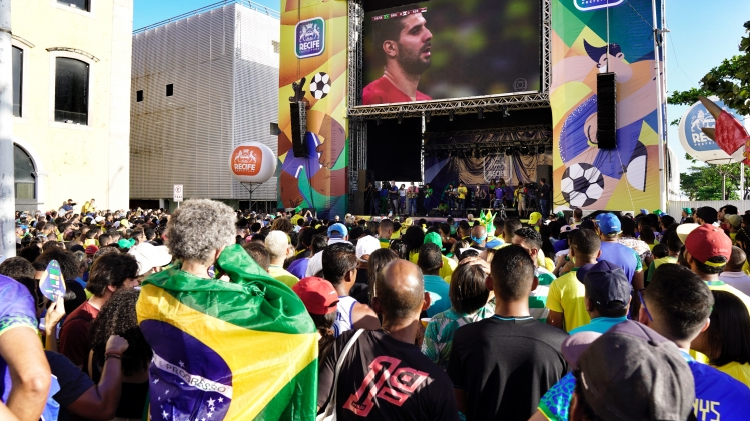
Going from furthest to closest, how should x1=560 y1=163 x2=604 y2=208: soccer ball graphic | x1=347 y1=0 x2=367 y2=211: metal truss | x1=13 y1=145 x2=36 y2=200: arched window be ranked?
x1=347 y1=0 x2=367 y2=211: metal truss < x1=13 y1=145 x2=36 y2=200: arched window < x1=560 y1=163 x2=604 y2=208: soccer ball graphic

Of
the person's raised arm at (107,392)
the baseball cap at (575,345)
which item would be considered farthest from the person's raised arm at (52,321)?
the baseball cap at (575,345)

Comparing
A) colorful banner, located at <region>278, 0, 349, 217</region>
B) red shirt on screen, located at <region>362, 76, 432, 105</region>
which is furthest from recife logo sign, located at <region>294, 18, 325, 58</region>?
red shirt on screen, located at <region>362, 76, 432, 105</region>

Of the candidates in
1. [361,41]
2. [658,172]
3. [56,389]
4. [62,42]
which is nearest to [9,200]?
[56,389]

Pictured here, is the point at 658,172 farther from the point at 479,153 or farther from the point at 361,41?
the point at 361,41

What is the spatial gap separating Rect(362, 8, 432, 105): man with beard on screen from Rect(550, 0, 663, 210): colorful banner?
4424mm

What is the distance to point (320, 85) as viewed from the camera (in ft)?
63.7

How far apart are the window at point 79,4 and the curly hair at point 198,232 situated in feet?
71.7

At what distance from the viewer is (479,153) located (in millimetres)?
21859

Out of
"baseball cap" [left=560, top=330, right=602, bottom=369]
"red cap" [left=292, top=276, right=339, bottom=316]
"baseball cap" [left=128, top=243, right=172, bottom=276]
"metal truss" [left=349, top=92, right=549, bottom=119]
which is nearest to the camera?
"baseball cap" [left=560, top=330, right=602, bottom=369]

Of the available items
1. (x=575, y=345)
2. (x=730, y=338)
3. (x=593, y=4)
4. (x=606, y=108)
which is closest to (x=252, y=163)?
(x=606, y=108)

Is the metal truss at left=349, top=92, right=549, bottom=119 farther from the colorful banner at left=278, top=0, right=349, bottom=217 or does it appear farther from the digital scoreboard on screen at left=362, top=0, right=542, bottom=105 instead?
the colorful banner at left=278, top=0, right=349, bottom=217

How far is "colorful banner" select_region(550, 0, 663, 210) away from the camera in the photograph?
14258 mm

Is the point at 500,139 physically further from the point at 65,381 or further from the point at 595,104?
the point at 65,381

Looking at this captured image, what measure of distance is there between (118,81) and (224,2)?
7253mm
